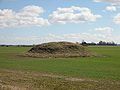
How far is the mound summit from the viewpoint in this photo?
59.0 meters

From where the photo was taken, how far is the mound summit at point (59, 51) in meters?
59.0

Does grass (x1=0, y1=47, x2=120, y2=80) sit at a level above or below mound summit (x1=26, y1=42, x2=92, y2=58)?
below

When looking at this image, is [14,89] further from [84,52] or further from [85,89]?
[84,52]

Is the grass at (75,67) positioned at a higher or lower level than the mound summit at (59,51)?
lower

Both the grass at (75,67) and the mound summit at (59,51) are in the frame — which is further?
the mound summit at (59,51)

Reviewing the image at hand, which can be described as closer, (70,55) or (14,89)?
(14,89)

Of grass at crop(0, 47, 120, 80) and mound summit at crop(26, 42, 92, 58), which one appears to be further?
mound summit at crop(26, 42, 92, 58)

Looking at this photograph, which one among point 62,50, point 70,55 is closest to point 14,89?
point 70,55

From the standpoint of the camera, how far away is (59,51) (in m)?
61.3

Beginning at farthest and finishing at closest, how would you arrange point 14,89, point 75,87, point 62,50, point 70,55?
point 62,50 < point 70,55 < point 75,87 < point 14,89

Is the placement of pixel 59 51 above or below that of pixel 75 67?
above

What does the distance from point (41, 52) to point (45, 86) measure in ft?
138

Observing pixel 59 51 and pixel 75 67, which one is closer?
pixel 75 67

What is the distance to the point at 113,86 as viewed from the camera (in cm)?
2039
